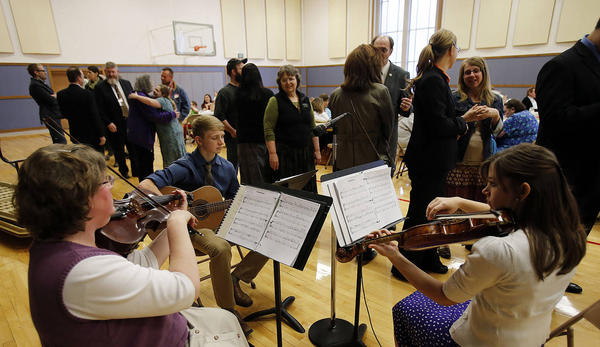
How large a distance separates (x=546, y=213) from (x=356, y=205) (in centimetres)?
69

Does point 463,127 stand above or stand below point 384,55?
below

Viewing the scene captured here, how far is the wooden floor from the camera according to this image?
1.91m

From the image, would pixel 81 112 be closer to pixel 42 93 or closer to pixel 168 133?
pixel 42 93

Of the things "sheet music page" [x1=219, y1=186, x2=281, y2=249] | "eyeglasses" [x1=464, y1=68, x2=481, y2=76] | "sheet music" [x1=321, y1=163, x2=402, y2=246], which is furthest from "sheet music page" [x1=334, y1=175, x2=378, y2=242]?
"eyeglasses" [x1=464, y1=68, x2=481, y2=76]

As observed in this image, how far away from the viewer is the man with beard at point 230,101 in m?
3.32

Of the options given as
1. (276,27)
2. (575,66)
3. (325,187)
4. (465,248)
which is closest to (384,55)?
(575,66)

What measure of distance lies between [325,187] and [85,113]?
180 inches

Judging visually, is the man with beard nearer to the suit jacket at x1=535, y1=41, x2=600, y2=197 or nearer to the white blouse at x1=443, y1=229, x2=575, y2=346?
the suit jacket at x1=535, y1=41, x2=600, y2=197

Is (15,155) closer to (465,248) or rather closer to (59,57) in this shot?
(59,57)

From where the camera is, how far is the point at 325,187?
139 centimetres

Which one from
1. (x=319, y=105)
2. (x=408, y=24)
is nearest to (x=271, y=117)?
(x=319, y=105)

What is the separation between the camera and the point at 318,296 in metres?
2.27

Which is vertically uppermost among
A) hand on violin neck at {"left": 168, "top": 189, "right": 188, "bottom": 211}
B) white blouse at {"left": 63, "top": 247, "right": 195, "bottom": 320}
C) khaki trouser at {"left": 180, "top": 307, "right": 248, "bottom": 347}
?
white blouse at {"left": 63, "top": 247, "right": 195, "bottom": 320}

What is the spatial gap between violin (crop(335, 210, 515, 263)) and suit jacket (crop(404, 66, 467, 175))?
0.97m
